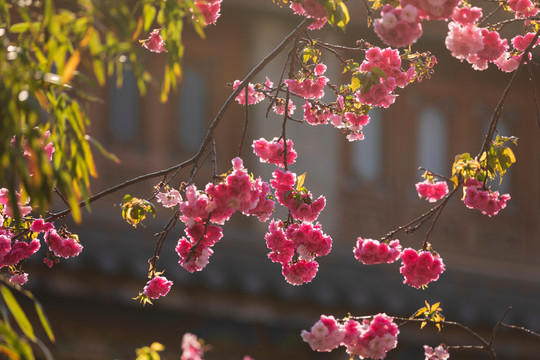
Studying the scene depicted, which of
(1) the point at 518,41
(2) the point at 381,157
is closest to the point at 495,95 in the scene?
(2) the point at 381,157

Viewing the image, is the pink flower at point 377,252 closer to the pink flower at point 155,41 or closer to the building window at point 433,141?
the pink flower at point 155,41

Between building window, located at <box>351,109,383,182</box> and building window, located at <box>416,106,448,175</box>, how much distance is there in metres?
0.47

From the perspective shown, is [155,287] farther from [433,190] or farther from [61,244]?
[433,190]

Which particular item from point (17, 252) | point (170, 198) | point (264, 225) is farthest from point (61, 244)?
point (264, 225)

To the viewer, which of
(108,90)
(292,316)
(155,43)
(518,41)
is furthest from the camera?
(108,90)

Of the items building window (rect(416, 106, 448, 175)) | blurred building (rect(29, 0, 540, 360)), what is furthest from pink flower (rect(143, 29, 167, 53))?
building window (rect(416, 106, 448, 175))

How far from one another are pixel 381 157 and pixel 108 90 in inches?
113

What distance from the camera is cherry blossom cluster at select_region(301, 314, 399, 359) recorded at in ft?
9.18

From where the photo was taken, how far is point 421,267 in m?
2.92

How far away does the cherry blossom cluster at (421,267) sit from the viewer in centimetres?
291

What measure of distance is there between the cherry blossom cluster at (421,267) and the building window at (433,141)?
6524mm

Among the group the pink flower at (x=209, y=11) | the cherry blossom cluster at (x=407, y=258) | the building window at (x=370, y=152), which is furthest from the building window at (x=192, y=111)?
the cherry blossom cluster at (x=407, y=258)

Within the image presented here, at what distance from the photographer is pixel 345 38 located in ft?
29.8

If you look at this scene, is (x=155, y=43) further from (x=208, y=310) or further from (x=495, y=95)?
(x=495, y=95)
